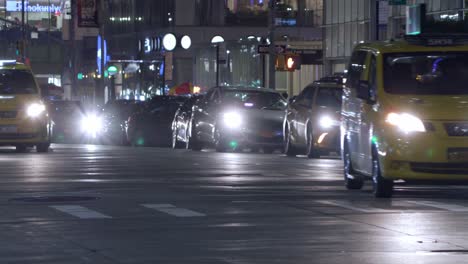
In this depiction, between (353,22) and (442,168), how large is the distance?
4123 centimetres

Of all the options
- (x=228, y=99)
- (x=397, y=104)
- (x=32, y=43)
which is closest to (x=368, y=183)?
(x=397, y=104)

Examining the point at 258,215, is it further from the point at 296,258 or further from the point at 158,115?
the point at 158,115

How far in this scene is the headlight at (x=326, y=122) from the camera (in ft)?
99.8

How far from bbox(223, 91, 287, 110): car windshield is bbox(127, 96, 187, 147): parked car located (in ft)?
26.2

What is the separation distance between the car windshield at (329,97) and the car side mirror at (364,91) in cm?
1209

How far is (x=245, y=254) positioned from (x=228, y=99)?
76.5 feet

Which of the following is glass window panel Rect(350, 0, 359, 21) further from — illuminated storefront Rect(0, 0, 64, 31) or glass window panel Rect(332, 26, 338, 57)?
illuminated storefront Rect(0, 0, 64, 31)

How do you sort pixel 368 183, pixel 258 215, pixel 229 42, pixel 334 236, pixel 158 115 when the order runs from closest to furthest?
Result: pixel 334 236 → pixel 258 215 → pixel 368 183 → pixel 158 115 → pixel 229 42

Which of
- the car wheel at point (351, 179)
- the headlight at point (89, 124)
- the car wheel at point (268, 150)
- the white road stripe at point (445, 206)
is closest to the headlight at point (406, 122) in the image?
the white road stripe at point (445, 206)

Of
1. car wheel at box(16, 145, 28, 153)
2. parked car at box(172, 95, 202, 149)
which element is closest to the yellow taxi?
car wheel at box(16, 145, 28, 153)

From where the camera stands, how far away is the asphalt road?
1184 cm

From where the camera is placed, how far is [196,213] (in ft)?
50.6

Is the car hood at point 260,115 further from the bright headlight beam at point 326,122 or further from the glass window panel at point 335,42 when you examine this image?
the glass window panel at point 335,42

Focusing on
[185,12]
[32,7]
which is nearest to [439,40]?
[185,12]
